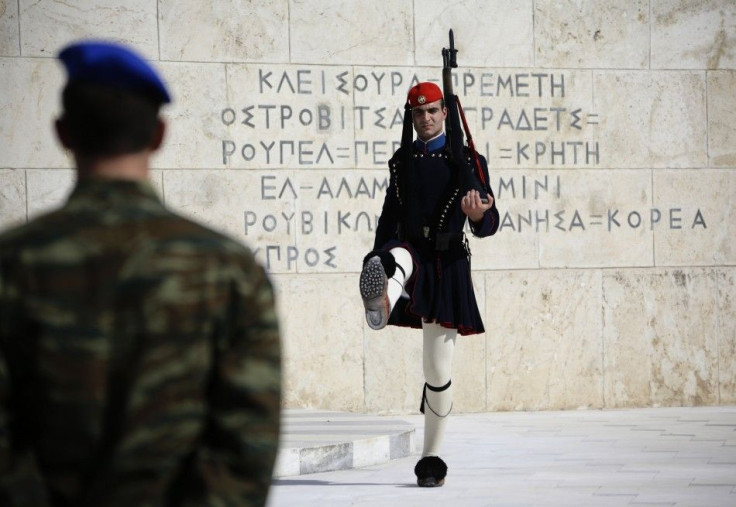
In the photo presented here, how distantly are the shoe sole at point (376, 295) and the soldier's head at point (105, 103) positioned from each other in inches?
173

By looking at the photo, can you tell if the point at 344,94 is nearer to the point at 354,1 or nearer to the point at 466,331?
the point at 354,1

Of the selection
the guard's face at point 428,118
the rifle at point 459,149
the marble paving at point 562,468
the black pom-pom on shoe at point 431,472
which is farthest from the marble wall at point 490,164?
the black pom-pom on shoe at point 431,472

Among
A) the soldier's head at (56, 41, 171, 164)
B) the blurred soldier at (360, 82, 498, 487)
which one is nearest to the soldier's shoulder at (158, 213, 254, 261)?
the soldier's head at (56, 41, 171, 164)

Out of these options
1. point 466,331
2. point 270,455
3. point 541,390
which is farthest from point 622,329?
point 270,455

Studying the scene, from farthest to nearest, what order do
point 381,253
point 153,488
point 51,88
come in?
point 51,88, point 381,253, point 153,488

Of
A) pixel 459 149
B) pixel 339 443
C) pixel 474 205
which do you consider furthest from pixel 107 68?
pixel 339 443

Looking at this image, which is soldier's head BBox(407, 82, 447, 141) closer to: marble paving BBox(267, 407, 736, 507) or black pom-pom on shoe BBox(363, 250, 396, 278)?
black pom-pom on shoe BBox(363, 250, 396, 278)

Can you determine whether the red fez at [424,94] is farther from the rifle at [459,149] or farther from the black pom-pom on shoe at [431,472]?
the black pom-pom on shoe at [431,472]

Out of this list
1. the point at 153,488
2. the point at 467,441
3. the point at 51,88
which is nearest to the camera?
the point at 153,488

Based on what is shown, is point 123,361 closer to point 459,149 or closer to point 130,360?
point 130,360

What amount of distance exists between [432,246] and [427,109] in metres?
0.66

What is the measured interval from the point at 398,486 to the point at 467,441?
6.30ft

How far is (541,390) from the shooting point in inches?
405

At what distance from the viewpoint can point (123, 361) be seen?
190 cm
